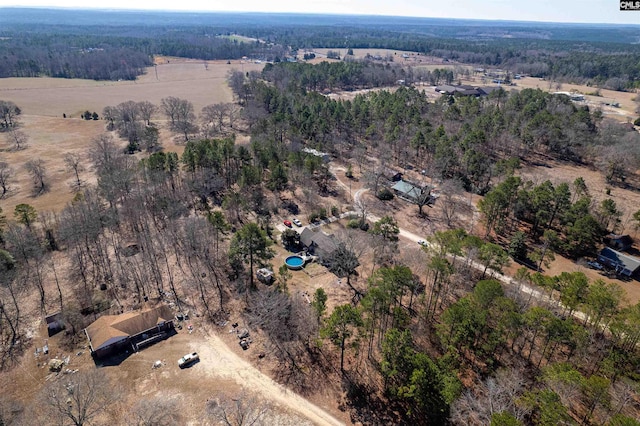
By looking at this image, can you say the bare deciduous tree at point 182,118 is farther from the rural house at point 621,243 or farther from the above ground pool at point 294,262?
the rural house at point 621,243

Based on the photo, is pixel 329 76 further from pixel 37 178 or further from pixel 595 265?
pixel 595 265

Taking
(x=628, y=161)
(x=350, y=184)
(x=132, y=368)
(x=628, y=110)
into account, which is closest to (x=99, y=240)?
(x=132, y=368)

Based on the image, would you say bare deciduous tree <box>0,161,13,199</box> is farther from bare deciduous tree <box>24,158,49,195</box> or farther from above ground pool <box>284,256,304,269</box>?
above ground pool <box>284,256,304,269</box>

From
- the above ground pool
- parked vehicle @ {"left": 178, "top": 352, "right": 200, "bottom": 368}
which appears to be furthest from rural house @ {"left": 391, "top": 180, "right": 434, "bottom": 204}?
parked vehicle @ {"left": 178, "top": 352, "right": 200, "bottom": 368}

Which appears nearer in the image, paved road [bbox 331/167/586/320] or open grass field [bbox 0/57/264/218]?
paved road [bbox 331/167/586/320]

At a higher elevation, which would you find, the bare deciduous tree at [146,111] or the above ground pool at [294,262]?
the bare deciduous tree at [146,111]

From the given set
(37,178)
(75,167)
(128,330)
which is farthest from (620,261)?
(37,178)

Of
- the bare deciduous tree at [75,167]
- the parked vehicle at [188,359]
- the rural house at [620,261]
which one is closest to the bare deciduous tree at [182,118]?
the bare deciduous tree at [75,167]
